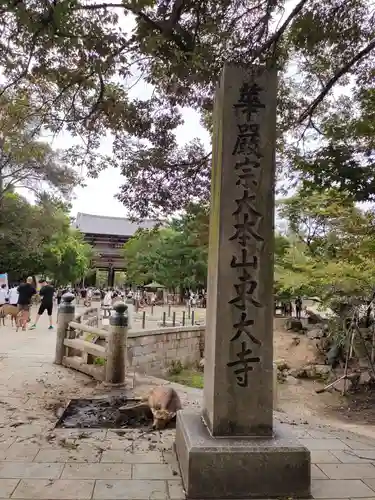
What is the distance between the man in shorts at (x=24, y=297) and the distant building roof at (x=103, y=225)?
100 feet

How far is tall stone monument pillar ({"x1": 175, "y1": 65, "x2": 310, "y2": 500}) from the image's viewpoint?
126 inches

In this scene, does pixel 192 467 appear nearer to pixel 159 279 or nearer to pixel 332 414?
pixel 332 414

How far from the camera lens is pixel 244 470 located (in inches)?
125

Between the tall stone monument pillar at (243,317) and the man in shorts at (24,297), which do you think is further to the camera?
the man in shorts at (24,297)

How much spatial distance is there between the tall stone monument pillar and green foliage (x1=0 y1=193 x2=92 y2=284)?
20103mm

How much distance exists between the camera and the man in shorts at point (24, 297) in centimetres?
1162

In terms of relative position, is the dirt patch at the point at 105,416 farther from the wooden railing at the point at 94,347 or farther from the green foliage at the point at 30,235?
the green foliage at the point at 30,235

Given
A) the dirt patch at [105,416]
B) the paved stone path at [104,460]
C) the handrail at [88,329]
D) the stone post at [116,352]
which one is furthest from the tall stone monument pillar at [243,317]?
the handrail at [88,329]

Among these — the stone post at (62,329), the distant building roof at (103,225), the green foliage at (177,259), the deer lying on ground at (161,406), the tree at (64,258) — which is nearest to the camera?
the deer lying on ground at (161,406)

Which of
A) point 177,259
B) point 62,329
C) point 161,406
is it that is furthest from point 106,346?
point 177,259

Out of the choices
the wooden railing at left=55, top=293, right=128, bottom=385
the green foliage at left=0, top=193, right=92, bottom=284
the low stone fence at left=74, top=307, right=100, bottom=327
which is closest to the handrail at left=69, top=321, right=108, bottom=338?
the wooden railing at left=55, top=293, right=128, bottom=385

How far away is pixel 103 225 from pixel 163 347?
32466mm

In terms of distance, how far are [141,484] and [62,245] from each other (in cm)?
2661

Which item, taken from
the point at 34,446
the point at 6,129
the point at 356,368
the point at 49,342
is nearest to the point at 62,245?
the point at 49,342
